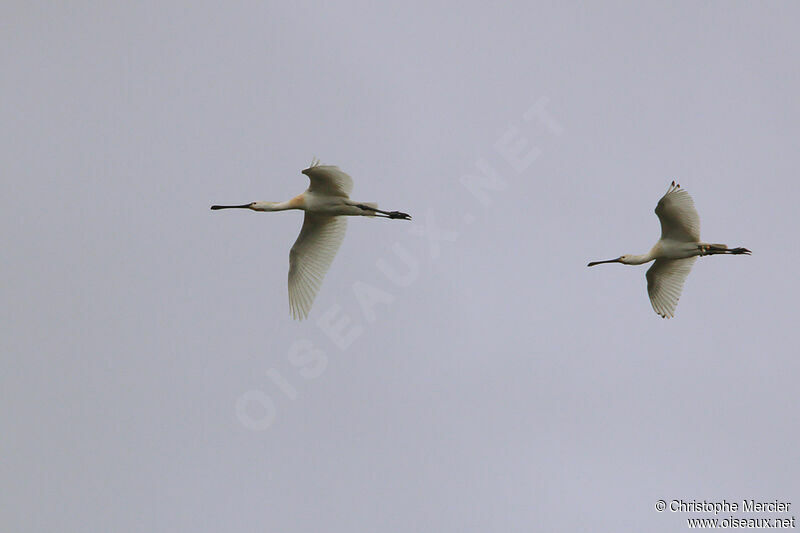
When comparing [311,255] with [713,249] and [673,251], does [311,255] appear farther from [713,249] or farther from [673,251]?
[713,249]

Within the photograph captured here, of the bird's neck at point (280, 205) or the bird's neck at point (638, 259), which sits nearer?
the bird's neck at point (280, 205)

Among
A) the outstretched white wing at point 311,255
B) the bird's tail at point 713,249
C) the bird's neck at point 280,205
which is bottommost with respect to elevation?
the outstretched white wing at point 311,255

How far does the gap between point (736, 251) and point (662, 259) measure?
1398mm

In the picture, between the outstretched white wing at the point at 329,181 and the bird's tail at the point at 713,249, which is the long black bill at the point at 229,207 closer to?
the outstretched white wing at the point at 329,181

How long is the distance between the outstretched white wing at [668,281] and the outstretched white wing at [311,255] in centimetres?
628

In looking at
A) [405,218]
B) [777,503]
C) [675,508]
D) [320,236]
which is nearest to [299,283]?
[320,236]

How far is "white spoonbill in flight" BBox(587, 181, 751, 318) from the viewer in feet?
70.9

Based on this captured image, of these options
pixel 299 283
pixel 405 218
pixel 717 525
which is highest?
pixel 405 218

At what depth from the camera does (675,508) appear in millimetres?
21578

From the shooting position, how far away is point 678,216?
71.7ft

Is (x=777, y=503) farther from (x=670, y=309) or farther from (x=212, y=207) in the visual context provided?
(x=212, y=207)

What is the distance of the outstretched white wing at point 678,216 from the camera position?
21.5 metres

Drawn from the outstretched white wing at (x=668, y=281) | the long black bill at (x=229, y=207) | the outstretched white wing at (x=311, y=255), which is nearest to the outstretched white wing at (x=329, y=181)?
the outstretched white wing at (x=311, y=255)

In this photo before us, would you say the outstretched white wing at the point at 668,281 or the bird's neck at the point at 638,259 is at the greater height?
the bird's neck at the point at 638,259
